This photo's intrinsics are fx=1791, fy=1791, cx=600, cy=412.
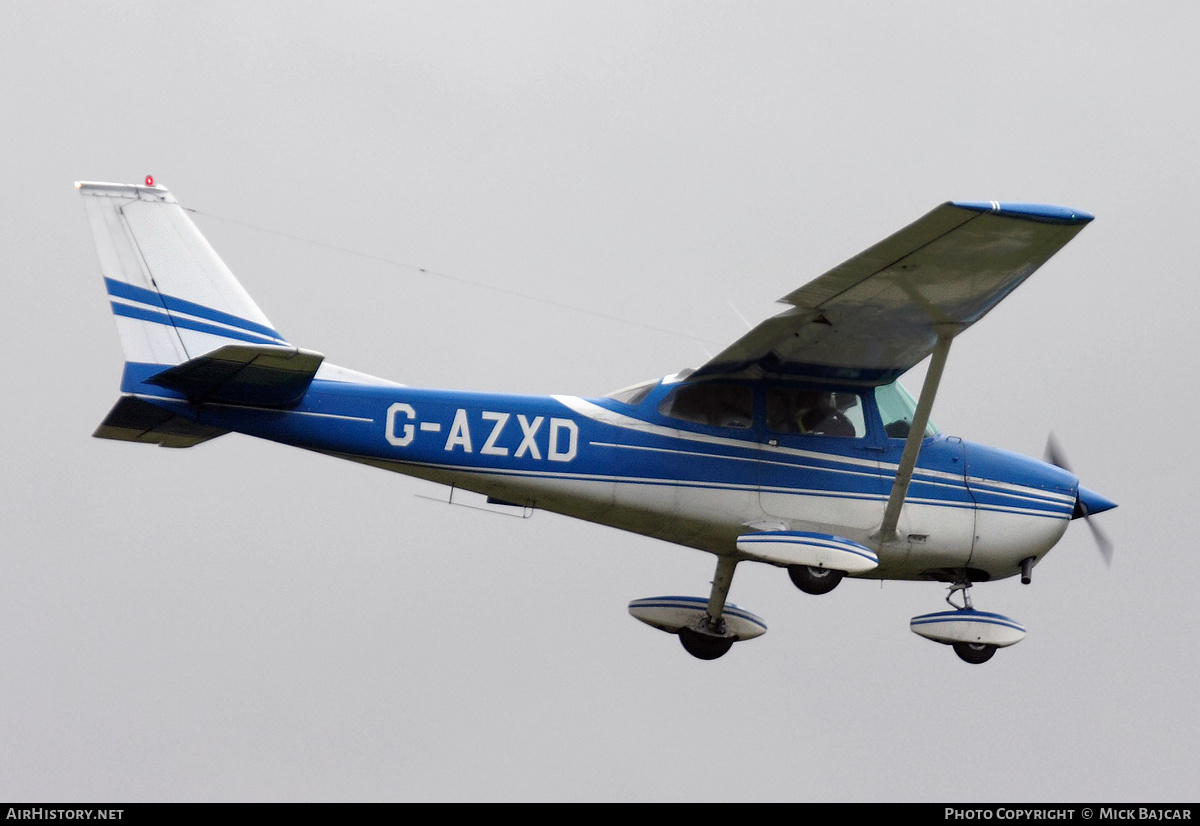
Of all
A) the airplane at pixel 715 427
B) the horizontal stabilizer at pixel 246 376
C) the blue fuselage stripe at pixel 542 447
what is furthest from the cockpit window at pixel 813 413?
the horizontal stabilizer at pixel 246 376

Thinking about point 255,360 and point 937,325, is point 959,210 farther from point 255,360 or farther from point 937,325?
point 255,360

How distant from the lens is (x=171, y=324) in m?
15.0

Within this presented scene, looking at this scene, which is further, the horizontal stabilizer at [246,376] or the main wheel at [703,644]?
the main wheel at [703,644]

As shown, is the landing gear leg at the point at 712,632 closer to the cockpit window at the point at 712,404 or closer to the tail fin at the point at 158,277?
the cockpit window at the point at 712,404

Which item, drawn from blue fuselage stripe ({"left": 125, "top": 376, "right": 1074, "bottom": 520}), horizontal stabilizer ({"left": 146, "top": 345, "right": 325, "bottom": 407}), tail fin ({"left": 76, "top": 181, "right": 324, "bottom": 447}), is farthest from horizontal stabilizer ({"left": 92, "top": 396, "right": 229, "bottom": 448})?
horizontal stabilizer ({"left": 146, "top": 345, "right": 325, "bottom": 407})

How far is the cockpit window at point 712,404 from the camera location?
1576 centimetres

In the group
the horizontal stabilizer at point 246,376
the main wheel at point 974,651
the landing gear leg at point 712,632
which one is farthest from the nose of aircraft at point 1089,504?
the horizontal stabilizer at point 246,376

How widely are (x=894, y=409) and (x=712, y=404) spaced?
171cm

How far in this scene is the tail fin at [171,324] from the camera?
14523mm

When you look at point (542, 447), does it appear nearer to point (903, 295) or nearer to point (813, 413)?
point (813, 413)

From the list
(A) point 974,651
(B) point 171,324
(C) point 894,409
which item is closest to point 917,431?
(C) point 894,409

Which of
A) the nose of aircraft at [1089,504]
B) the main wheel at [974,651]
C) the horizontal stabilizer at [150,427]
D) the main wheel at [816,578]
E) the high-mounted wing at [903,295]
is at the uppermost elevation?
the high-mounted wing at [903,295]

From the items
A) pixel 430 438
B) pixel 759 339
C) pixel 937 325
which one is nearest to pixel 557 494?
pixel 430 438

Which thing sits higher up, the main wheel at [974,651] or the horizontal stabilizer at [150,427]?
the horizontal stabilizer at [150,427]
